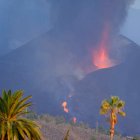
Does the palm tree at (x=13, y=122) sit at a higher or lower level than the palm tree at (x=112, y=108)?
lower

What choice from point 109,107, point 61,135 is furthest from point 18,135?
point 61,135

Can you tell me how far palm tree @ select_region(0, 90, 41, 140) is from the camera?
40.1m

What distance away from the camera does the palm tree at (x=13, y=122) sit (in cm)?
4009

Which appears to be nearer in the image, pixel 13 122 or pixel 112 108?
pixel 13 122

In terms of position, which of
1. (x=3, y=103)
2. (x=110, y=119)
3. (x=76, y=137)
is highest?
(x=76, y=137)

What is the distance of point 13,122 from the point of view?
135ft

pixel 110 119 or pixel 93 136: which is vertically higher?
pixel 93 136

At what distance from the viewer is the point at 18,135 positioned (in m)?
A: 41.1

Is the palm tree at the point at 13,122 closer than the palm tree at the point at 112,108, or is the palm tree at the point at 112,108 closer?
the palm tree at the point at 13,122

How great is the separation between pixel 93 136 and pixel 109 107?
12774 cm

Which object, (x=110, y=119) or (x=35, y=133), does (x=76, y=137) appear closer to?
(x=110, y=119)

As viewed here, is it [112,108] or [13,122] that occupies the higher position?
[112,108]

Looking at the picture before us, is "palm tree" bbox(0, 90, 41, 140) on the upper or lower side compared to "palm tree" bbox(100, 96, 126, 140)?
lower

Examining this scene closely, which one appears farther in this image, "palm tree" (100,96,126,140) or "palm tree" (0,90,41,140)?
"palm tree" (100,96,126,140)
